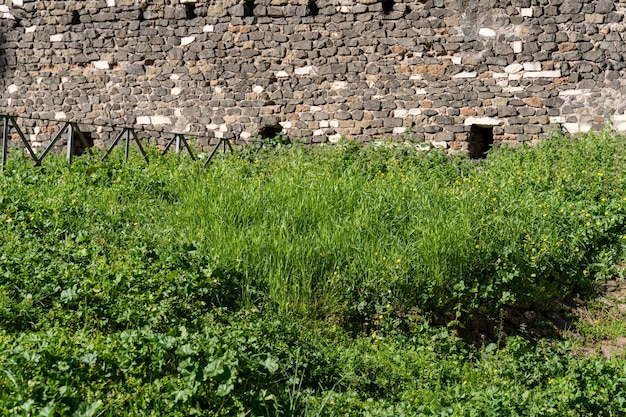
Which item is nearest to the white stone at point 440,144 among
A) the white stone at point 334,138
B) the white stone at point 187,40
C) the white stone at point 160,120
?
the white stone at point 334,138

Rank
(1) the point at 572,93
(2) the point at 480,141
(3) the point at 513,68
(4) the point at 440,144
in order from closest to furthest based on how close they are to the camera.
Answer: (1) the point at 572,93 → (3) the point at 513,68 → (4) the point at 440,144 → (2) the point at 480,141

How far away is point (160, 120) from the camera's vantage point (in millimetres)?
11484

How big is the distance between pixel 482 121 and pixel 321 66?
2.29 metres

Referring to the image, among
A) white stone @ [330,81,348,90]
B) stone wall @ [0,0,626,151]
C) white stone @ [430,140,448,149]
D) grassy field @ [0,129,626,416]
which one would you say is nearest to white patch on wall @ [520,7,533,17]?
stone wall @ [0,0,626,151]

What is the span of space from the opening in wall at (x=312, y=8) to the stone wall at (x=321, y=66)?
0.02 metres

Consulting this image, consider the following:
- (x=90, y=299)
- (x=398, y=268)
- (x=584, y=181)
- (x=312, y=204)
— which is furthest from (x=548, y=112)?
Result: (x=90, y=299)

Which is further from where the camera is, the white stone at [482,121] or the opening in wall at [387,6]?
the opening in wall at [387,6]

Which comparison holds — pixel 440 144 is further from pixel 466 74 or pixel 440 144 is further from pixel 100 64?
pixel 100 64

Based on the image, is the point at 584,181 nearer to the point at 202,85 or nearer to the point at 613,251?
the point at 613,251

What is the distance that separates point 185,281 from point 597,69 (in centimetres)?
641

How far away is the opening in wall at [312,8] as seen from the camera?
10594mm

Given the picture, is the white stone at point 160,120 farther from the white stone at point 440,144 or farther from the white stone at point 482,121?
the white stone at point 482,121

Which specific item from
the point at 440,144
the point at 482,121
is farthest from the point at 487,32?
the point at 440,144

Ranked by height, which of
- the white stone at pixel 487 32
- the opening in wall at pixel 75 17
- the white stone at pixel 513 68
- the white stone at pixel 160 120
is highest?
the opening in wall at pixel 75 17
